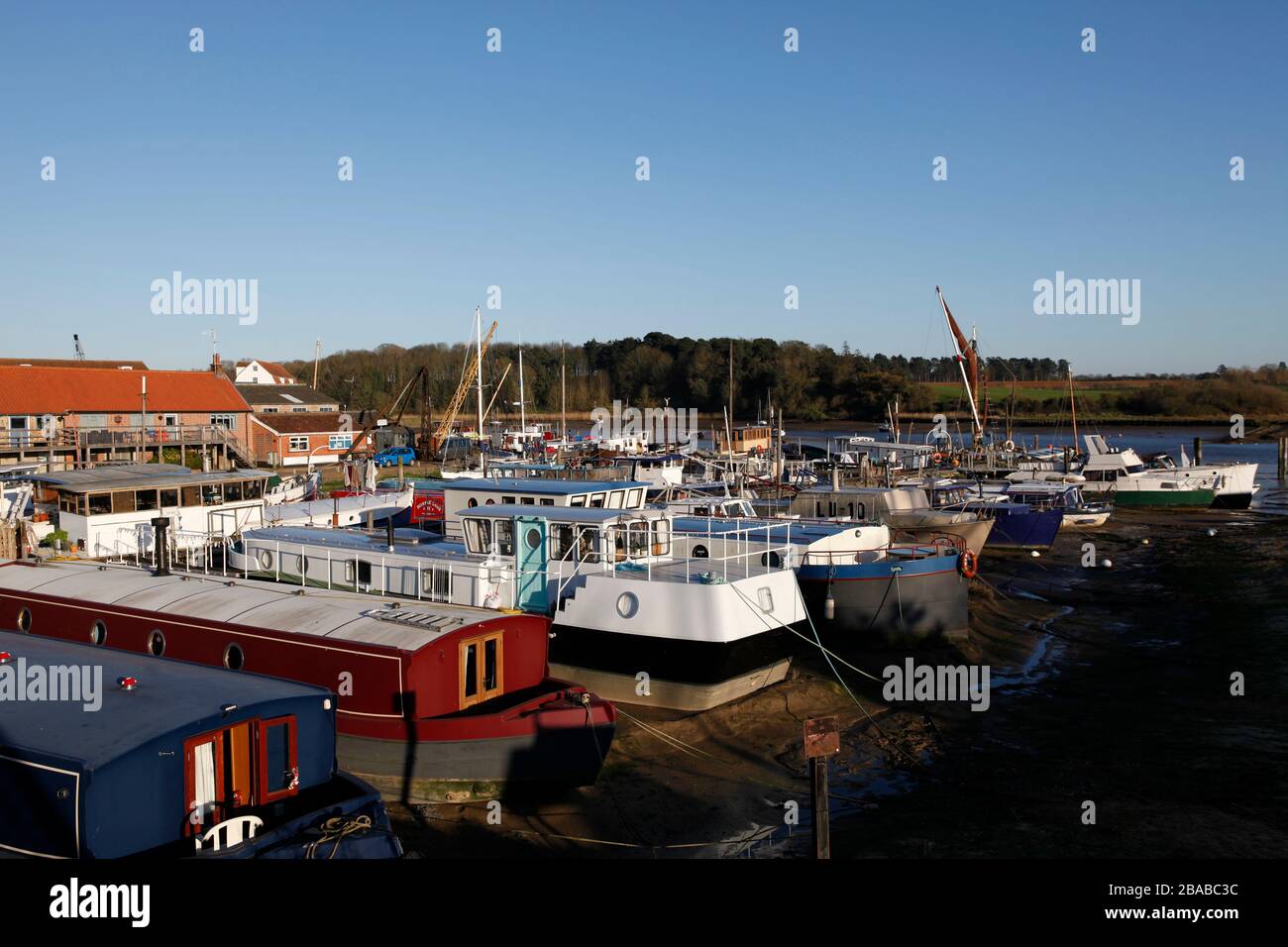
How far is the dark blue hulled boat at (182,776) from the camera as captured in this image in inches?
427

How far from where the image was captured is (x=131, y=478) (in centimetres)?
2861

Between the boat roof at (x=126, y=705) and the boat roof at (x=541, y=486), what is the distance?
41.3ft

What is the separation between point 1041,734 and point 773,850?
8.58m

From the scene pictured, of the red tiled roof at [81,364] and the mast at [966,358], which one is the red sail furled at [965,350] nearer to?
the mast at [966,358]

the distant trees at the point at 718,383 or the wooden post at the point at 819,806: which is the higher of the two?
the distant trees at the point at 718,383

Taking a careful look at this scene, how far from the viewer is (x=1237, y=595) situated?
34719 mm

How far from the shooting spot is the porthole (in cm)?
2208

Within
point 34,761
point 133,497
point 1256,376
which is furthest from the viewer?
point 1256,376

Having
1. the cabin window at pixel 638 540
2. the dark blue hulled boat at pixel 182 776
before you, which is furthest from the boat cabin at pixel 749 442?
the dark blue hulled boat at pixel 182 776

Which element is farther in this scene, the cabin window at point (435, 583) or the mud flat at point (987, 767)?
the cabin window at point (435, 583)

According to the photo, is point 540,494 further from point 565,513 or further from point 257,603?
point 257,603

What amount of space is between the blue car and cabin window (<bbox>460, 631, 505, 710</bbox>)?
58233 millimetres
